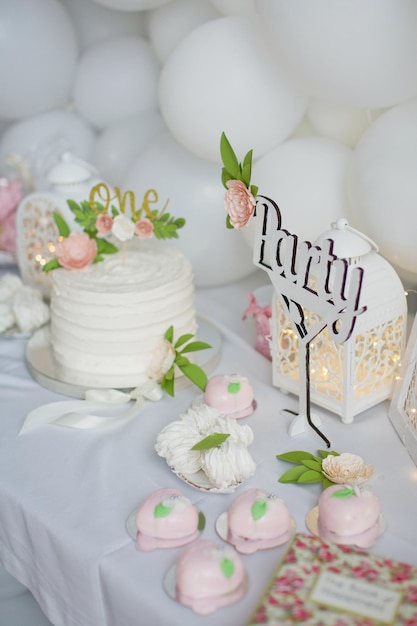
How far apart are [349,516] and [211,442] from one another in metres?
0.27

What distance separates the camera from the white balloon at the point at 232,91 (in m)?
1.72

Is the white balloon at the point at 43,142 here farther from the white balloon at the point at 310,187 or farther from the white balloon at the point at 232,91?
the white balloon at the point at 310,187

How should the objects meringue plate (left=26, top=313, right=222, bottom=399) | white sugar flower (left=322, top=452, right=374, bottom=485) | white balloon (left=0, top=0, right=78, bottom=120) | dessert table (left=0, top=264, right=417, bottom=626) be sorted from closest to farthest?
1. dessert table (left=0, top=264, right=417, bottom=626)
2. white sugar flower (left=322, top=452, right=374, bottom=485)
3. meringue plate (left=26, top=313, right=222, bottom=399)
4. white balloon (left=0, top=0, right=78, bottom=120)

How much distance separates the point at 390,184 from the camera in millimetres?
1490

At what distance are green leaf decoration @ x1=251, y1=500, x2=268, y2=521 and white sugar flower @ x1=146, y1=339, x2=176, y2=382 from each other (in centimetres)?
51

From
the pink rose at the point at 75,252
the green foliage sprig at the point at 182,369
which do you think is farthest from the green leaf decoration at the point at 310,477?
the pink rose at the point at 75,252

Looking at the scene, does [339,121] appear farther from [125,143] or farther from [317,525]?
[317,525]

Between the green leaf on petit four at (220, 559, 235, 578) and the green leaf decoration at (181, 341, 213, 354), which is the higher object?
the green leaf on petit four at (220, 559, 235, 578)

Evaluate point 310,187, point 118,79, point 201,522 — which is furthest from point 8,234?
point 201,522

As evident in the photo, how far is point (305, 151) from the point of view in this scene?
1738 millimetres

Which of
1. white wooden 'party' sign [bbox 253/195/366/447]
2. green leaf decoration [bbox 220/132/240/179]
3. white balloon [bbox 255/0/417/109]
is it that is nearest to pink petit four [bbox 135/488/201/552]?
white wooden 'party' sign [bbox 253/195/366/447]

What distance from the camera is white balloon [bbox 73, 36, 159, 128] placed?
2.36m

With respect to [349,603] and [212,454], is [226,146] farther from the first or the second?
[349,603]

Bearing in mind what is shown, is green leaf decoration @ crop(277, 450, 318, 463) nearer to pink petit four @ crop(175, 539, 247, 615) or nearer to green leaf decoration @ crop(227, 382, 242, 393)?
green leaf decoration @ crop(227, 382, 242, 393)
